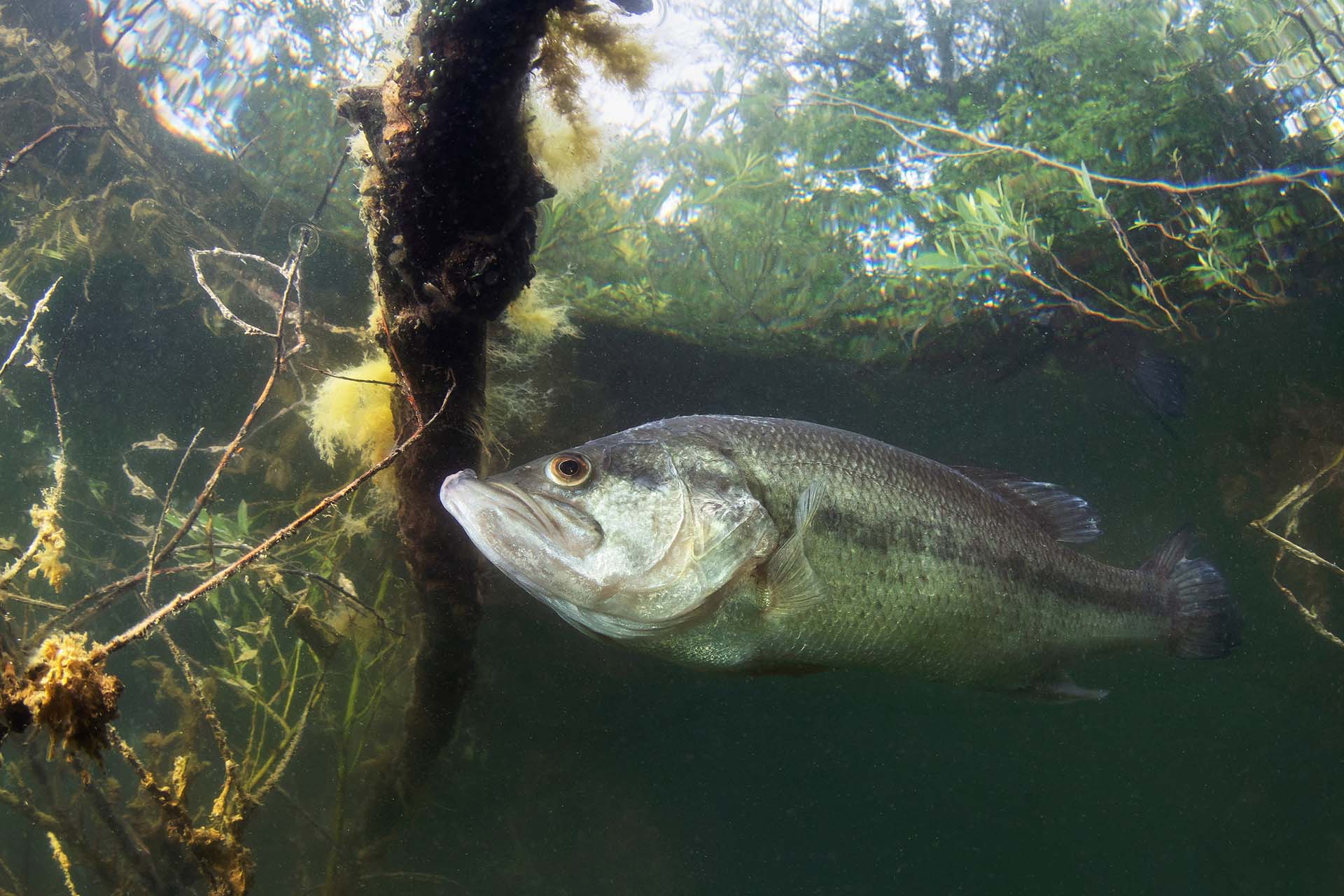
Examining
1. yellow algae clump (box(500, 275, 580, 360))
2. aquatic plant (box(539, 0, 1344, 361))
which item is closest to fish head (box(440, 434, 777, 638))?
yellow algae clump (box(500, 275, 580, 360))

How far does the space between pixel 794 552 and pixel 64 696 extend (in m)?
2.41

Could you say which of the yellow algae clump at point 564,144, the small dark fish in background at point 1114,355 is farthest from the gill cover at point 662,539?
the small dark fish in background at point 1114,355

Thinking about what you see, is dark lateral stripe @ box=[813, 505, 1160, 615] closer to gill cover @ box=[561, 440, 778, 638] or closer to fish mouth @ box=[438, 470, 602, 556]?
gill cover @ box=[561, 440, 778, 638]

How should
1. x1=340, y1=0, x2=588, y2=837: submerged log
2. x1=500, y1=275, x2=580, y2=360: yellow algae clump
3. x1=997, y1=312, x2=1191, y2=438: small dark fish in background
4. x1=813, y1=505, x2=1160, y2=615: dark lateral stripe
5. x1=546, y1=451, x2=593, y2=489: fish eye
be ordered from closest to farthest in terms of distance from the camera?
x1=340, y1=0, x2=588, y2=837: submerged log → x1=546, y1=451, x2=593, y2=489: fish eye → x1=813, y1=505, x2=1160, y2=615: dark lateral stripe → x1=500, y1=275, x2=580, y2=360: yellow algae clump → x1=997, y1=312, x2=1191, y2=438: small dark fish in background

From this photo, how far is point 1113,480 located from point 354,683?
54.0ft

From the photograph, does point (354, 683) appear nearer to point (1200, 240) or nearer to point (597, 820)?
point (597, 820)

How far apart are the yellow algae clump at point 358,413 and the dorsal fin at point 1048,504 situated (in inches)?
159

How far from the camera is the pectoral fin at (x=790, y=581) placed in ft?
7.94

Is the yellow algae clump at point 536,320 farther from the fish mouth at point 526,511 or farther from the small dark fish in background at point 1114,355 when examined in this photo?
the small dark fish in background at point 1114,355

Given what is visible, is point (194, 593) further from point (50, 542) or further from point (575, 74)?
point (575, 74)

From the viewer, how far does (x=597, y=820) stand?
10.0 m

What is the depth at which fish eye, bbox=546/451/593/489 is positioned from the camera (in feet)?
7.84

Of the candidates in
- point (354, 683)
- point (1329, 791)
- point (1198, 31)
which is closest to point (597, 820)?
point (354, 683)

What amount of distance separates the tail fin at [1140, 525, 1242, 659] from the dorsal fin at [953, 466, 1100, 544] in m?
0.81
